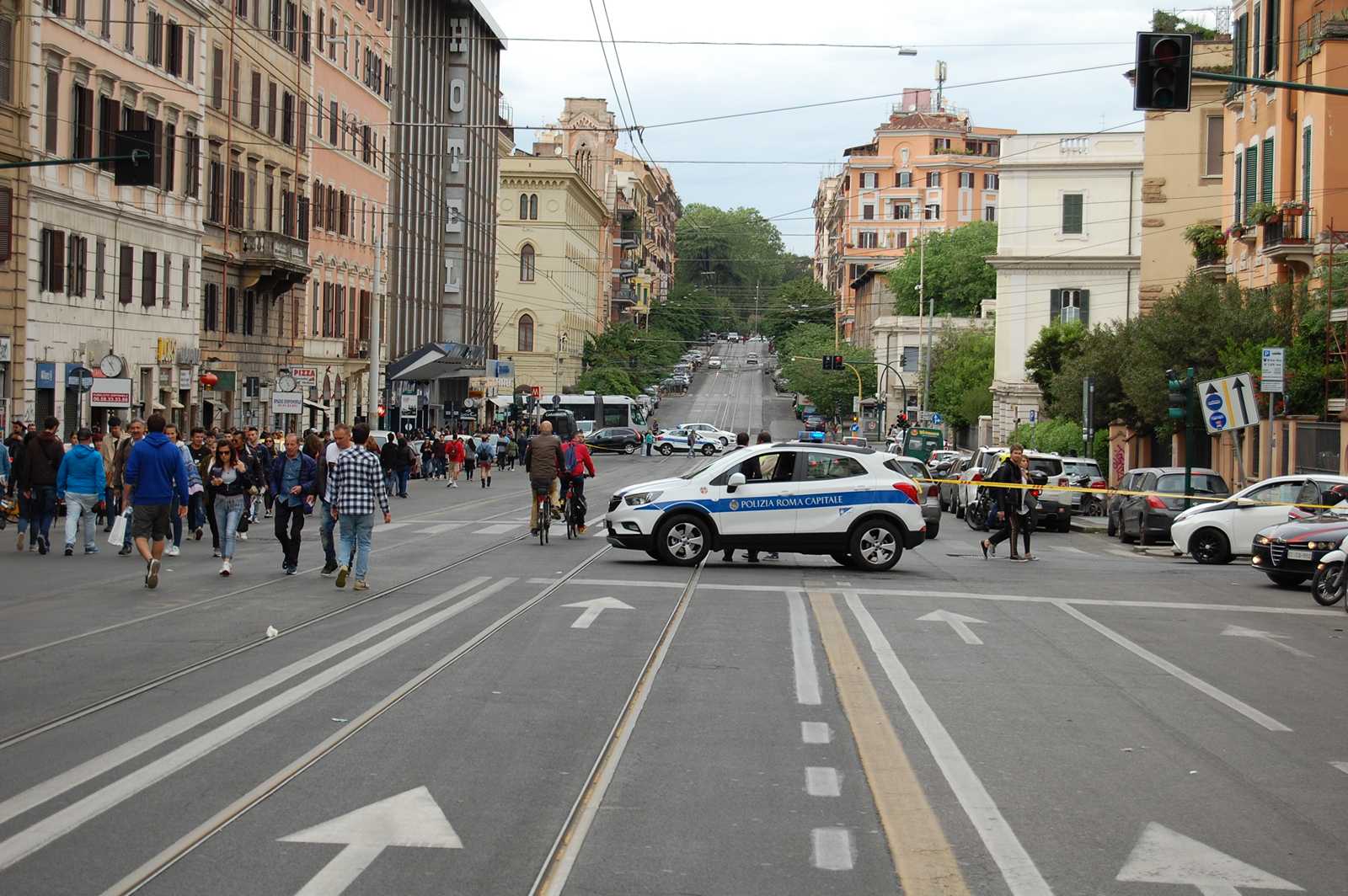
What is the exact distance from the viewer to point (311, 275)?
60500mm

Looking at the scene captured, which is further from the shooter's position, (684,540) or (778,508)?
(684,540)

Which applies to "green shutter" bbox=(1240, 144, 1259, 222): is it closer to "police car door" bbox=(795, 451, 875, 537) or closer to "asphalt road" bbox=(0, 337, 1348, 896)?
"police car door" bbox=(795, 451, 875, 537)

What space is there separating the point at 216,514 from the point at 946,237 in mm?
99982

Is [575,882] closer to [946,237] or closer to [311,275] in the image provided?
[311,275]

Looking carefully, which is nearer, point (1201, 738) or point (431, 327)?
point (1201, 738)

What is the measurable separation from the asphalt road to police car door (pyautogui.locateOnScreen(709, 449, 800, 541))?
3.17m

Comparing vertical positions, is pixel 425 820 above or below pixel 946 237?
below

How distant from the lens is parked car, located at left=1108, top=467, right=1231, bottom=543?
32.9 m

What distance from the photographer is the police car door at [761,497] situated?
2250 cm

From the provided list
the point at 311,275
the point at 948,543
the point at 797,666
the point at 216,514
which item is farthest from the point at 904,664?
the point at 311,275

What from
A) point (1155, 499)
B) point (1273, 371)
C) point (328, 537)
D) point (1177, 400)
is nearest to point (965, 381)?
point (1177, 400)

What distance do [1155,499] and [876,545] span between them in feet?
40.3

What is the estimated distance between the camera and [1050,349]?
6638 centimetres

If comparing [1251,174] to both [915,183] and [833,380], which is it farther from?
[915,183]
